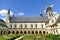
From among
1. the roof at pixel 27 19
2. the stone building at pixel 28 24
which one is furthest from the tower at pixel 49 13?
the roof at pixel 27 19

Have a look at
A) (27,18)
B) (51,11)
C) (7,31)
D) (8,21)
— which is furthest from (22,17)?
(51,11)

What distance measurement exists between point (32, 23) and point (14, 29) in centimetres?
1247

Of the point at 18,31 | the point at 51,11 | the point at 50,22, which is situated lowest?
the point at 18,31

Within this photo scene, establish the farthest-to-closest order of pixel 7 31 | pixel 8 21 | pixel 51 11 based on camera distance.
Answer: pixel 51 11
pixel 8 21
pixel 7 31

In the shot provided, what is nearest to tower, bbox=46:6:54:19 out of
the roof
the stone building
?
the stone building

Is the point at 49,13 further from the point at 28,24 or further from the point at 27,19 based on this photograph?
the point at 28,24

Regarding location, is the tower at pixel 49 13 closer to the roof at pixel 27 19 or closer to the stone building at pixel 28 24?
the stone building at pixel 28 24

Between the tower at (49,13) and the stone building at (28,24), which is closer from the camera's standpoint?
the stone building at (28,24)

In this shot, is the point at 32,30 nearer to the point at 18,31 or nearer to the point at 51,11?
the point at 18,31

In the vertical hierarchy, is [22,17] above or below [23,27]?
above

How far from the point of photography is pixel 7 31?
241 feet

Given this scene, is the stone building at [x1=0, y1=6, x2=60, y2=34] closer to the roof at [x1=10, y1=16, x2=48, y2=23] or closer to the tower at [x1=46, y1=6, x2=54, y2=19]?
the roof at [x1=10, y1=16, x2=48, y2=23]

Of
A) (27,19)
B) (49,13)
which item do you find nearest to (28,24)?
(27,19)

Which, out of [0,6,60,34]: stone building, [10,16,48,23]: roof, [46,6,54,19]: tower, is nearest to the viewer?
[0,6,60,34]: stone building
